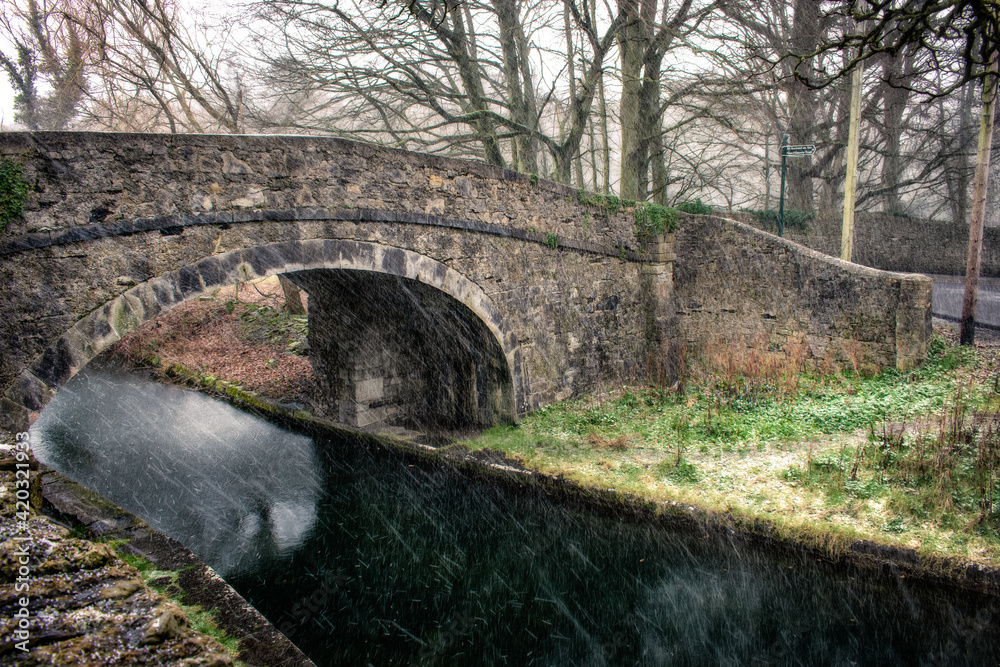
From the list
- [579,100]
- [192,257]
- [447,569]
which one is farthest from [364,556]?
[579,100]

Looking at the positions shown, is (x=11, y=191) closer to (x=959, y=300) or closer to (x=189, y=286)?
(x=189, y=286)

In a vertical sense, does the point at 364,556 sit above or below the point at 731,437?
below

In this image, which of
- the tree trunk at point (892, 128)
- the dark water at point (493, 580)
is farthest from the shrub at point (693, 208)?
the tree trunk at point (892, 128)

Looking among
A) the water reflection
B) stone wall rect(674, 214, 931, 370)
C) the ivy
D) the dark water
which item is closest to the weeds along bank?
stone wall rect(674, 214, 931, 370)

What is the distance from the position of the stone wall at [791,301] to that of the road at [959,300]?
3229mm

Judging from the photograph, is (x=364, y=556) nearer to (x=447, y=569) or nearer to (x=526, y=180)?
(x=447, y=569)

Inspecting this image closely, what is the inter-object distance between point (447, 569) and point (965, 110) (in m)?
20.5

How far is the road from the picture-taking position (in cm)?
1014

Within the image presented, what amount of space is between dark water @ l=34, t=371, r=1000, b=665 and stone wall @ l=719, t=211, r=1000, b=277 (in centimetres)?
980

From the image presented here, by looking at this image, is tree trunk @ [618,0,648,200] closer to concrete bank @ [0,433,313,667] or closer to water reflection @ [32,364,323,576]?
water reflection @ [32,364,323,576]

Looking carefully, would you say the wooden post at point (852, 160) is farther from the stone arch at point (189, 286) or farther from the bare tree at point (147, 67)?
the bare tree at point (147, 67)

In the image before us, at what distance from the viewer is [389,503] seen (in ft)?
21.4

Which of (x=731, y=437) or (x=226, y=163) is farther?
(x=731, y=437)

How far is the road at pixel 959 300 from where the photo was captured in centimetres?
1014
